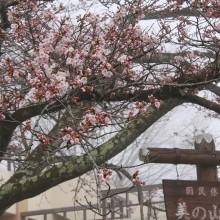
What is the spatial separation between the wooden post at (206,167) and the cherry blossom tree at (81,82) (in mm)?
370

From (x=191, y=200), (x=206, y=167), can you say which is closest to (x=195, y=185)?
(x=191, y=200)

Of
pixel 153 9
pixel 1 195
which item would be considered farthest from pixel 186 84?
pixel 153 9

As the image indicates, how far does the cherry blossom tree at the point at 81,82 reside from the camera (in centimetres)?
439

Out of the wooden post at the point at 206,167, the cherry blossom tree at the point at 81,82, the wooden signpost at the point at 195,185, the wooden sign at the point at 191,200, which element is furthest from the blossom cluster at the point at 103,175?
the wooden post at the point at 206,167

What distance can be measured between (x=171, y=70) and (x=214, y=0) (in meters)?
1.09

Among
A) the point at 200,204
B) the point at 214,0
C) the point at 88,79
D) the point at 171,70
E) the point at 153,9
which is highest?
the point at 153,9

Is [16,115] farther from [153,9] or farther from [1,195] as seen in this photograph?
[153,9]

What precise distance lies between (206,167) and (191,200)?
0.54m

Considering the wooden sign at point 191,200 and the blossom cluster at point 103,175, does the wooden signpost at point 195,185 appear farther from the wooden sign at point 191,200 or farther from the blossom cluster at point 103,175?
the blossom cluster at point 103,175

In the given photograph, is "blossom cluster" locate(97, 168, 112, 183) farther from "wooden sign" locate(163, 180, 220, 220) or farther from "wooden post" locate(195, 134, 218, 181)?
"wooden post" locate(195, 134, 218, 181)

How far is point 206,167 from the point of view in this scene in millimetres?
5730

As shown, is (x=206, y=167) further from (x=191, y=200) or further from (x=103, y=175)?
(x=103, y=175)

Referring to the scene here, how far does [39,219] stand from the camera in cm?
1667

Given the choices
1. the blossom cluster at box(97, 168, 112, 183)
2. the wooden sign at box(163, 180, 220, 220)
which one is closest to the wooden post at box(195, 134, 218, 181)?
the wooden sign at box(163, 180, 220, 220)
